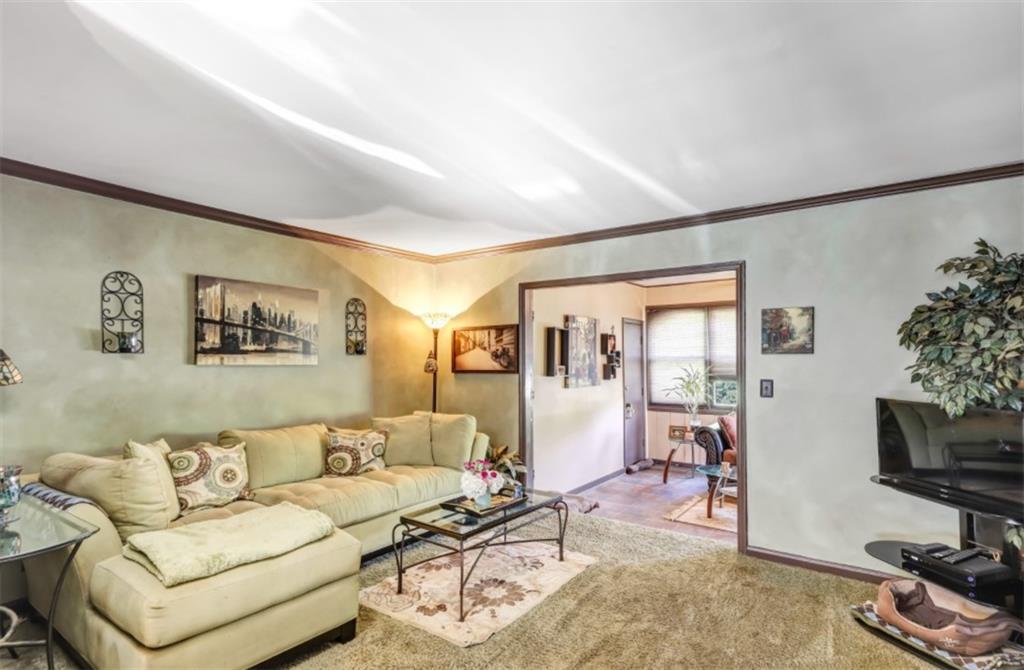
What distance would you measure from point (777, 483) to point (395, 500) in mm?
2684

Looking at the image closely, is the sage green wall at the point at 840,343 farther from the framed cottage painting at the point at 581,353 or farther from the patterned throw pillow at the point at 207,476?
the patterned throw pillow at the point at 207,476

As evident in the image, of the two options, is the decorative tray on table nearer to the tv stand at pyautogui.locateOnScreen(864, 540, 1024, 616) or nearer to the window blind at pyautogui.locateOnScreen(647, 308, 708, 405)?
the tv stand at pyautogui.locateOnScreen(864, 540, 1024, 616)

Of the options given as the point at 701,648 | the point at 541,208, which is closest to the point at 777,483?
the point at 701,648

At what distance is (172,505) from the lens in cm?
304

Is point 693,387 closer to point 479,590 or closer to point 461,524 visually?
point 479,590

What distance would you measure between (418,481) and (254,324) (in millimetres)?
1766

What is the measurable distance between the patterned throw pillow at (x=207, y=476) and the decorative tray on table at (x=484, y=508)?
53.4 inches

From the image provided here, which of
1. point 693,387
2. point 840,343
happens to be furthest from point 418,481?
point 693,387

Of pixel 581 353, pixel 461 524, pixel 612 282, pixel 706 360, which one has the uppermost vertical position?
pixel 612 282

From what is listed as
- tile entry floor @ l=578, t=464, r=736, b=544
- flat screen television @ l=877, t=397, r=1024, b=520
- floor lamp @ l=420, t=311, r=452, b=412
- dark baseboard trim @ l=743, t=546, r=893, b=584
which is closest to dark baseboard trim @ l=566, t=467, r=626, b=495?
tile entry floor @ l=578, t=464, r=736, b=544

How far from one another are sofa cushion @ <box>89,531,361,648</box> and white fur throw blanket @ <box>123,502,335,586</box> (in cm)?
3

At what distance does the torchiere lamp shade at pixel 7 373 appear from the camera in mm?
2699

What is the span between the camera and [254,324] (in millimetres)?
4176

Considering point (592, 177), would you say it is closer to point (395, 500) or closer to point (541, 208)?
point (541, 208)
